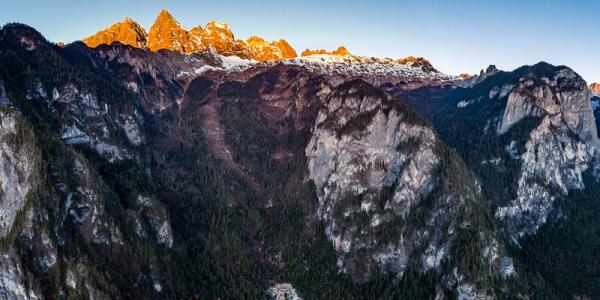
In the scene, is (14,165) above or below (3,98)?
below

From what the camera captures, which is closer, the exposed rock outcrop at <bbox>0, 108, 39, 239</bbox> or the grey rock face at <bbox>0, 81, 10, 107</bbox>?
the exposed rock outcrop at <bbox>0, 108, 39, 239</bbox>

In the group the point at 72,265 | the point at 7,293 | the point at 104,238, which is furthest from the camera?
the point at 104,238

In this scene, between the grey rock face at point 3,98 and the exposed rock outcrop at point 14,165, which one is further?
the grey rock face at point 3,98

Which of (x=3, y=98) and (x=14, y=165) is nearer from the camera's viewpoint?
(x=14, y=165)

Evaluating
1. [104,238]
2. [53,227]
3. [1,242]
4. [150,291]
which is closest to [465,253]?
[150,291]

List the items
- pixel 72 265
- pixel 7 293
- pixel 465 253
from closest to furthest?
pixel 7 293 < pixel 72 265 < pixel 465 253

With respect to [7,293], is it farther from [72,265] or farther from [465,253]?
[465,253]

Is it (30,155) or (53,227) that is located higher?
(30,155)

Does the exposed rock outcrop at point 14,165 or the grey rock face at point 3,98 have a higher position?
the grey rock face at point 3,98

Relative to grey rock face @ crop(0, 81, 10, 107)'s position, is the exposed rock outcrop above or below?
below

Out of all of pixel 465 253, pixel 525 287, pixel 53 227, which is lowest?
pixel 525 287

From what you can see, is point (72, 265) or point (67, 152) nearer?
point (72, 265)
